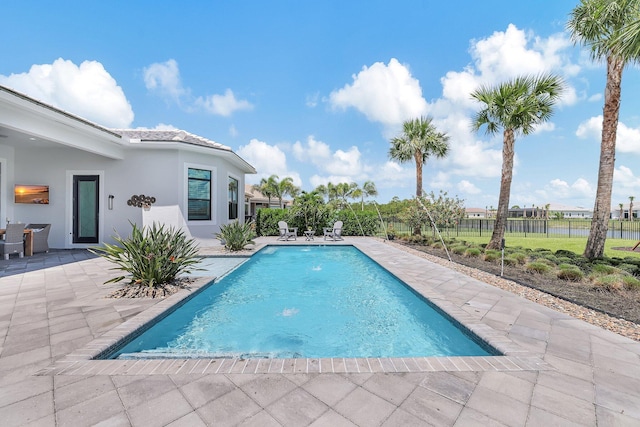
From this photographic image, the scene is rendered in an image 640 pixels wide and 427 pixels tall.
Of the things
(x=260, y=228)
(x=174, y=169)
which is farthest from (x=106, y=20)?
(x=260, y=228)

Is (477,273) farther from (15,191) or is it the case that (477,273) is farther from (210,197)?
(15,191)

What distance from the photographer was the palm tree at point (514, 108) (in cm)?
928

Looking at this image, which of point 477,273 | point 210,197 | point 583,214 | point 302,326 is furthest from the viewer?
point 583,214

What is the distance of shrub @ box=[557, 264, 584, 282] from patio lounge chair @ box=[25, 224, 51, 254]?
15066 millimetres

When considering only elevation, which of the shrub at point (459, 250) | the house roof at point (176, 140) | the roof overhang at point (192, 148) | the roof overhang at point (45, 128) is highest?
the house roof at point (176, 140)

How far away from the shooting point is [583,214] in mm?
65500

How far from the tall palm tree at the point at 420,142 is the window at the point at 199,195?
430 inches

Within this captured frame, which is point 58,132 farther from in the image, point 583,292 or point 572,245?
point 572,245

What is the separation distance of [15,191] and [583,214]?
3708 inches

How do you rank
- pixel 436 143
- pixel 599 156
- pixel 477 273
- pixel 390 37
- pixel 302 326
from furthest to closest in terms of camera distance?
pixel 436 143
pixel 390 37
pixel 599 156
pixel 477 273
pixel 302 326

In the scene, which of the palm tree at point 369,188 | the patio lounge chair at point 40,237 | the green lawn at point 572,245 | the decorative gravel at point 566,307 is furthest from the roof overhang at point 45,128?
the palm tree at point 369,188

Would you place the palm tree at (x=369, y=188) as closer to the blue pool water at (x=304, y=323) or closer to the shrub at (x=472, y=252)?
the shrub at (x=472, y=252)

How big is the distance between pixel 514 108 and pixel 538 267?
586cm

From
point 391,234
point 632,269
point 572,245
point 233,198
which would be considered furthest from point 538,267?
point 233,198
